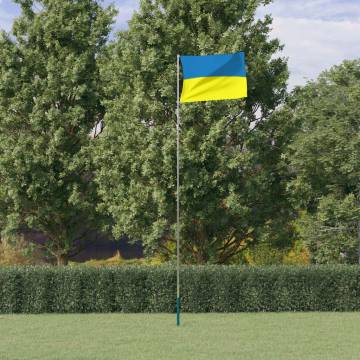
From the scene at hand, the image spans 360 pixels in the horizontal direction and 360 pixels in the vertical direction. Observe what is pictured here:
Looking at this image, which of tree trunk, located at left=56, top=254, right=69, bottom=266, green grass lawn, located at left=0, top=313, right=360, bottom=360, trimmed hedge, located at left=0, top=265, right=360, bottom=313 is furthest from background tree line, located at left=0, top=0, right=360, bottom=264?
green grass lawn, located at left=0, top=313, right=360, bottom=360

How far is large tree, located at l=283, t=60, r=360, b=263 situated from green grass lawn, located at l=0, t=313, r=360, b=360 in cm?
494

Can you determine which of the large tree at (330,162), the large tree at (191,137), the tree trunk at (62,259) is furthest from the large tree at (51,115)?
the large tree at (330,162)

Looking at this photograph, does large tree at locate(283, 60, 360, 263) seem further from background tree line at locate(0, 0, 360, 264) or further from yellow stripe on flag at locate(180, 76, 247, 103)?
yellow stripe on flag at locate(180, 76, 247, 103)

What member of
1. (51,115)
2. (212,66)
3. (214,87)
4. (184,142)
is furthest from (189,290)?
(51,115)

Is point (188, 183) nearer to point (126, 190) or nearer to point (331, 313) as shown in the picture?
point (126, 190)

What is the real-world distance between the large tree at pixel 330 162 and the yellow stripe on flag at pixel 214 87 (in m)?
5.75

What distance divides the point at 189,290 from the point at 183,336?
17.9ft

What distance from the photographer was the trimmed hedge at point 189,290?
21859mm

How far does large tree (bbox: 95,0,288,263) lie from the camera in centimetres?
2527

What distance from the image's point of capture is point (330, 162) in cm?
2434

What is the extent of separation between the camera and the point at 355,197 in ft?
83.9

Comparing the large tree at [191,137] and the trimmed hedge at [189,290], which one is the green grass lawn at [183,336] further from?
the large tree at [191,137]

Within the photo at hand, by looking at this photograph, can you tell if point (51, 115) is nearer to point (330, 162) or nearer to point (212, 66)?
point (330, 162)

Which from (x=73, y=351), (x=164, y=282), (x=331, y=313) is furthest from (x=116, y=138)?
(x=73, y=351)
